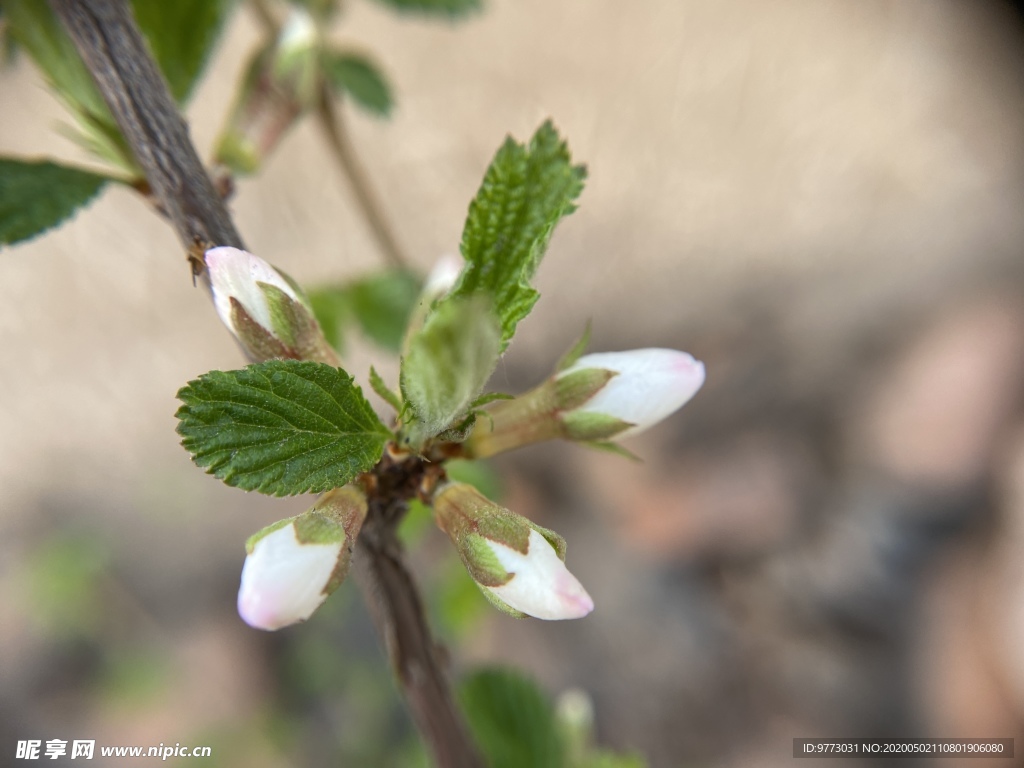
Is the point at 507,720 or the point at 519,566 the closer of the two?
the point at 519,566

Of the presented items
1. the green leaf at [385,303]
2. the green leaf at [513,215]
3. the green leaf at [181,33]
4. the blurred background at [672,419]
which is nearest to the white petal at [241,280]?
the green leaf at [513,215]

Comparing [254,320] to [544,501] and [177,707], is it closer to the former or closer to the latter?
[544,501]

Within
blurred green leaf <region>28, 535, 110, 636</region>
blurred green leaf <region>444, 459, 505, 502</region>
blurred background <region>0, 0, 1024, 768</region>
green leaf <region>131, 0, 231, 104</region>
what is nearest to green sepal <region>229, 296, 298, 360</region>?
green leaf <region>131, 0, 231, 104</region>

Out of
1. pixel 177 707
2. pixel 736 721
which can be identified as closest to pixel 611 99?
pixel 736 721

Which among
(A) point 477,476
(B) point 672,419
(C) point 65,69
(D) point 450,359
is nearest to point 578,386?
(D) point 450,359

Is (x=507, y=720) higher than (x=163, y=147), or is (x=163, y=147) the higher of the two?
(x=163, y=147)

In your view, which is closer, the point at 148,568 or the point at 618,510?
the point at 618,510

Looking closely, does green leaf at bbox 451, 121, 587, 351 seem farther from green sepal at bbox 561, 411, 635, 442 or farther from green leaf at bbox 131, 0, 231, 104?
green leaf at bbox 131, 0, 231, 104

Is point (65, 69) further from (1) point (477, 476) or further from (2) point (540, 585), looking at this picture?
(1) point (477, 476)
